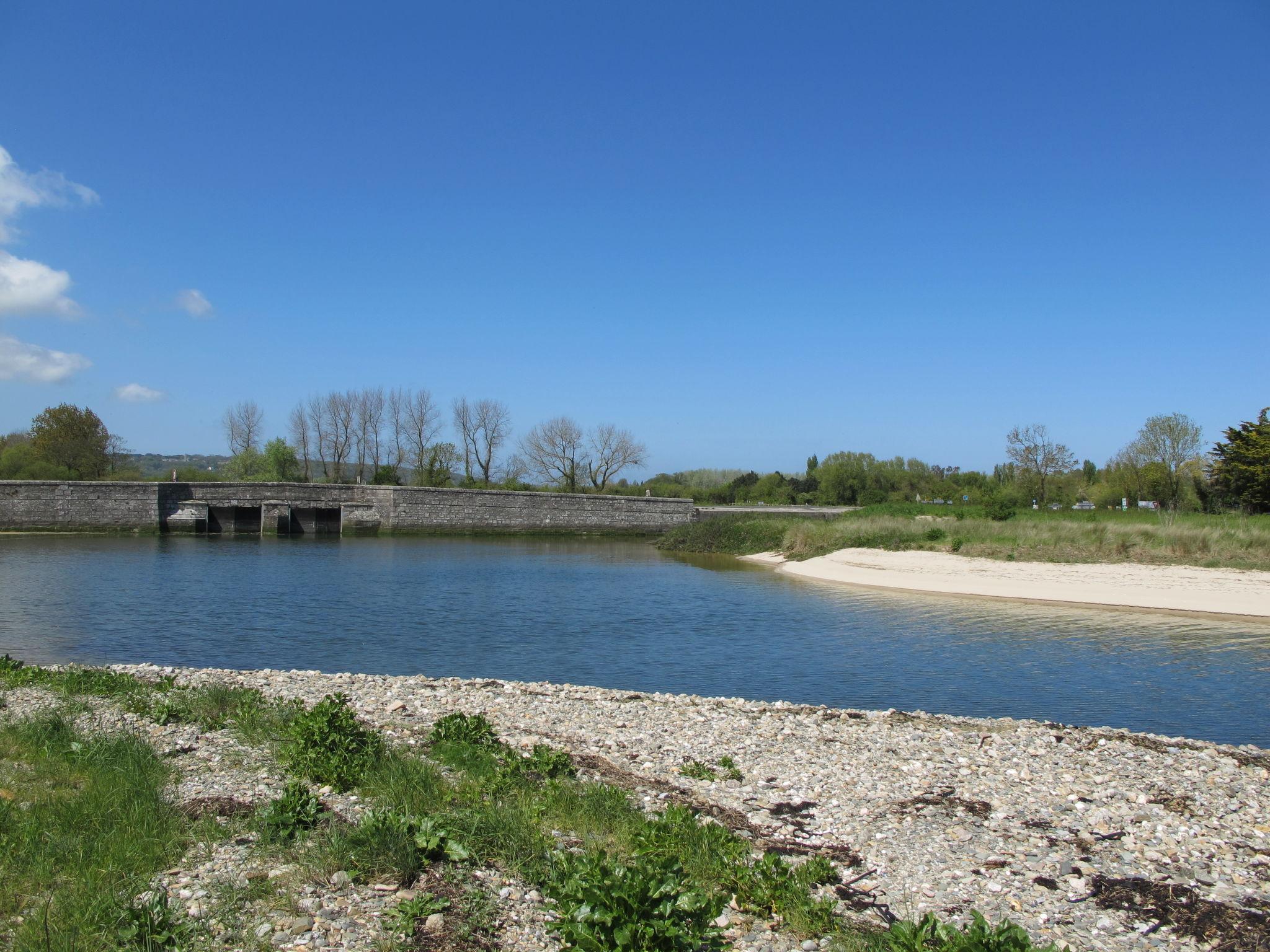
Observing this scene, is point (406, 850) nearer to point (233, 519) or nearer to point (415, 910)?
point (415, 910)

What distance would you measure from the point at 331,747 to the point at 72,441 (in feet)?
208

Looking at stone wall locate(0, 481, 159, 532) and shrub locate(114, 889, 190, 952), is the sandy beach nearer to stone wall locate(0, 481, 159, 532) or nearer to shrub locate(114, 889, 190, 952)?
shrub locate(114, 889, 190, 952)

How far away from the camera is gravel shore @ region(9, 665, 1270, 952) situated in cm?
526

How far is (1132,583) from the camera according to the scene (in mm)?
25922

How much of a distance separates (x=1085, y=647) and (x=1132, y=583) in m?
10.1

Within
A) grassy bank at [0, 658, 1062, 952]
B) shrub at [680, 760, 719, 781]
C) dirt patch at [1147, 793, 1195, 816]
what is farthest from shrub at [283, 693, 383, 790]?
dirt patch at [1147, 793, 1195, 816]

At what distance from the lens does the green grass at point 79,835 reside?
13.9 feet

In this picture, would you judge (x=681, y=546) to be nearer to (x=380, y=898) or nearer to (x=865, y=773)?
(x=865, y=773)

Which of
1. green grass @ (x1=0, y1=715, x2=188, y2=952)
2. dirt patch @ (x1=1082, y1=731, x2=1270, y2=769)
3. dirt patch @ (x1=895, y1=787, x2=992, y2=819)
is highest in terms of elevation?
green grass @ (x1=0, y1=715, x2=188, y2=952)

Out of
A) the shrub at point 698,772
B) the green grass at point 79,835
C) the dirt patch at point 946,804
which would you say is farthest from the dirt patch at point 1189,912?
the green grass at point 79,835

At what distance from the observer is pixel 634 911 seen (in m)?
4.27

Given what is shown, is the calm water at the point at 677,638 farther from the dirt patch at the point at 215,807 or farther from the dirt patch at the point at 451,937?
the dirt patch at the point at 451,937

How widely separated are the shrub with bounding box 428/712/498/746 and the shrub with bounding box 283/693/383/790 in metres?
0.63

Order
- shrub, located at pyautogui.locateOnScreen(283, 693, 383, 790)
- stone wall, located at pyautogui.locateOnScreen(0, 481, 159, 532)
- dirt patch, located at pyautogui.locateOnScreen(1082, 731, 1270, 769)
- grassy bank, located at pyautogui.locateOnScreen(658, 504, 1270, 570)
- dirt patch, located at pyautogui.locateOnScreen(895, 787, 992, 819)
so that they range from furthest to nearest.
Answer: stone wall, located at pyautogui.locateOnScreen(0, 481, 159, 532)
grassy bank, located at pyautogui.locateOnScreen(658, 504, 1270, 570)
dirt patch, located at pyautogui.locateOnScreen(1082, 731, 1270, 769)
dirt patch, located at pyautogui.locateOnScreen(895, 787, 992, 819)
shrub, located at pyautogui.locateOnScreen(283, 693, 383, 790)
